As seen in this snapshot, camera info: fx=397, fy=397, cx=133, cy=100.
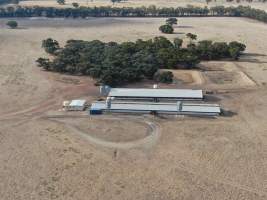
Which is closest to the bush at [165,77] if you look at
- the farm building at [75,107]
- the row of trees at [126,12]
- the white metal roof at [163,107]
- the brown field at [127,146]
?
the brown field at [127,146]

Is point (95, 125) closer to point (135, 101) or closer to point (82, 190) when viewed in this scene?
point (135, 101)

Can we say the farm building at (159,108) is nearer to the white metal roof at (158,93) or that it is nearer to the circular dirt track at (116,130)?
the circular dirt track at (116,130)

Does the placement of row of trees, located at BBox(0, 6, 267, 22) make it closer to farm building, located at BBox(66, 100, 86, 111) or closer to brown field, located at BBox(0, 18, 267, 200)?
brown field, located at BBox(0, 18, 267, 200)

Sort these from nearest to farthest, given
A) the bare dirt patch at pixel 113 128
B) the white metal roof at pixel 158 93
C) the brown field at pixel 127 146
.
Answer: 1. the brown field at pixel 127 146
2. the bare dirt patch at pixel 113 128
3. the white metal roof at pixel 158 93

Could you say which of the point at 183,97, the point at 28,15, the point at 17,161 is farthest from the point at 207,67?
the point at 28,15

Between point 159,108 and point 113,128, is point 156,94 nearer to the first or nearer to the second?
point 159,108

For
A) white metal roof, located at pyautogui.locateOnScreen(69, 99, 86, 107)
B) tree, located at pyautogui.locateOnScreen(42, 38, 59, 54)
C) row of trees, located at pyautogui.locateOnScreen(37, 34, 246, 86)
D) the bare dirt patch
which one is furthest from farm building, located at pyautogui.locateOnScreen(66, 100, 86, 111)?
tree, located at pyautogui.locateOnScreen(42, 38, 59, 54)

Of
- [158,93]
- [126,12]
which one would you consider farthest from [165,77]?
[126,12]
